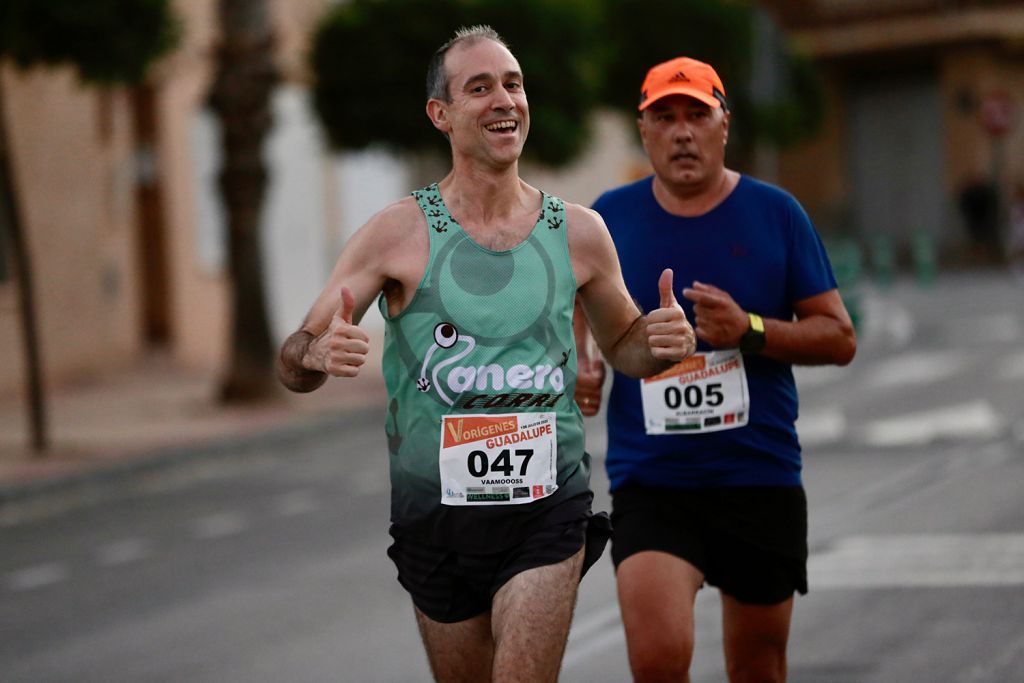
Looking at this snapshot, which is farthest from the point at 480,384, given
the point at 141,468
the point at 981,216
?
the point at 981,216

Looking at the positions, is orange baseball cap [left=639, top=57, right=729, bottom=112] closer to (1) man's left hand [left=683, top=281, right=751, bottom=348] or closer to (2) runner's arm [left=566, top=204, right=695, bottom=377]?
(1) man's left hand [left=683, top=281, right=751, bottom=348]

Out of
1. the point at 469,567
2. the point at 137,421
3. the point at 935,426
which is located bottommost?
the point at 935,426

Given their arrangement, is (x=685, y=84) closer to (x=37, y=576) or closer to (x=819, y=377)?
(x=37, y=576)

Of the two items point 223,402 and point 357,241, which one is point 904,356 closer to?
point 223,402

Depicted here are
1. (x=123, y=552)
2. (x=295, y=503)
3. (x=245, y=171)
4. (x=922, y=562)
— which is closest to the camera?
(x=922, y=562)

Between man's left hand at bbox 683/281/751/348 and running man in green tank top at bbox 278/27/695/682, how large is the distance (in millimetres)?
693

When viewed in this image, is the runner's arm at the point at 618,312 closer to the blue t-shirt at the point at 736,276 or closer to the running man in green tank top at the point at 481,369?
the running man in green tank top at the point at 481,369

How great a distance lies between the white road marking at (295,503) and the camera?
1202 cm

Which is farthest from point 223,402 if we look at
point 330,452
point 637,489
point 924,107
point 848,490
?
point 924,107

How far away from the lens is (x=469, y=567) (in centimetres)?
420

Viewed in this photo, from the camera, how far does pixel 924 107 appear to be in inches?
1735

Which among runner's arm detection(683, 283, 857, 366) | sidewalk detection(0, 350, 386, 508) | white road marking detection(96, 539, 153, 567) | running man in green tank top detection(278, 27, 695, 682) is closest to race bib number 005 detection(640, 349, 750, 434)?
runner's arm detection(683, 283, 857, 366)

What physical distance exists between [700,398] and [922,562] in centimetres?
407

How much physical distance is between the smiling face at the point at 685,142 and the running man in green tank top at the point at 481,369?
89 centimetres
